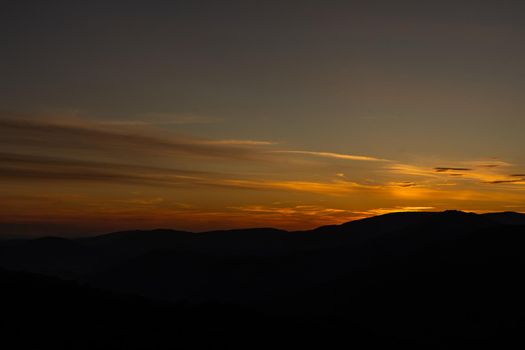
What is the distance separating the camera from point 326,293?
3433 inches

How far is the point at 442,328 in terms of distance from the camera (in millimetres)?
63500

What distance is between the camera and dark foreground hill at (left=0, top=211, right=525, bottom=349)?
32875 mm

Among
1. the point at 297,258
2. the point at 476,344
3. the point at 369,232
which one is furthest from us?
the point at 369,232

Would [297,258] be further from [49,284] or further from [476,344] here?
[49,284]

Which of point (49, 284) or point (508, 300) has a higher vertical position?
point (49, 284)

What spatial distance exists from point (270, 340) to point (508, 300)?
162ft

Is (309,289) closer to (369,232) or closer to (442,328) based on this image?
(442,328)

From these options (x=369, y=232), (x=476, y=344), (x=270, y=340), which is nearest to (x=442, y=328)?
(x=476, y=344)

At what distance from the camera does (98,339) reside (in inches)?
1064

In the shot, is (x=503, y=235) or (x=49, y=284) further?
(x=503, y=235)

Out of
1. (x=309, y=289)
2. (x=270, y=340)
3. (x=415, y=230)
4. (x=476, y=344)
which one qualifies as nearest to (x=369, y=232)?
(x=415, y=230)

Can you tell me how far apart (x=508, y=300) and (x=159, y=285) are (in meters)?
92.0

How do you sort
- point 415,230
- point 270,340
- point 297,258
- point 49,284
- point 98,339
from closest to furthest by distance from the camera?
point 98,339 → point 270,340 → point 49,284 → point 297,258 → point 415,230

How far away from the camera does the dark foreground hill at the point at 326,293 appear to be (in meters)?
32.9
